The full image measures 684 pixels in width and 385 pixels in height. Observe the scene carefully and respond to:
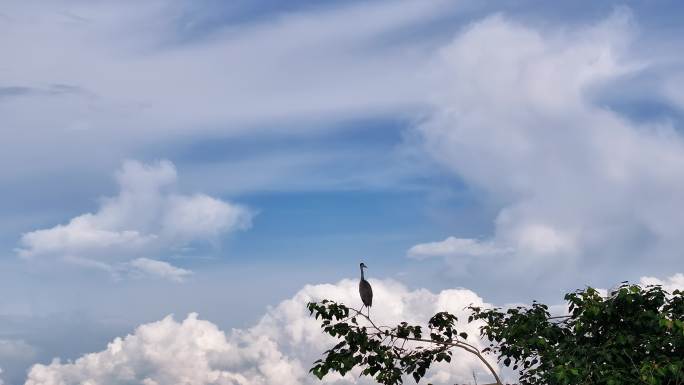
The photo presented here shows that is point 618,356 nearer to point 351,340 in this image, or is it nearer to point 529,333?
point 529,333

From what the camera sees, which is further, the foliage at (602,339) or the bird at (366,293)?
the bird at (366,293)

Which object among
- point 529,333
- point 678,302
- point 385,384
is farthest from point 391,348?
point 678,302

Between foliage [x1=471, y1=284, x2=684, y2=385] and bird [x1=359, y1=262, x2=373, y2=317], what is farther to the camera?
bird [x1=359, y1=262, x2=373, y2=317]

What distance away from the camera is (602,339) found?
17781 mm

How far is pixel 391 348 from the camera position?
62.5 feet

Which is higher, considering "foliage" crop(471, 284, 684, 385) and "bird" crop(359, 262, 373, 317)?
"bird" crop(359, 262, 373, 317)

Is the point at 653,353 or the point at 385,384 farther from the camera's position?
the point at 385,384

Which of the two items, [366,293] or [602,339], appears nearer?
[602,339]

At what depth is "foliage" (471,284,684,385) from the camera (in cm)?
1517

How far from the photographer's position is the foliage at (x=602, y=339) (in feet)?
49.8

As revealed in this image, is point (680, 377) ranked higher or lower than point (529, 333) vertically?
lower

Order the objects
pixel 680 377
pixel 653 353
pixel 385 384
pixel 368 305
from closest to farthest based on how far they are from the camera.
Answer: pixel 680 377 → pixel 653 353 → pixel 385 384 → pixel 368 305

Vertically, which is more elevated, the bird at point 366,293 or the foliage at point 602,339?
the bird at point 366,293

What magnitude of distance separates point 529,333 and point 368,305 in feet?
16.8
